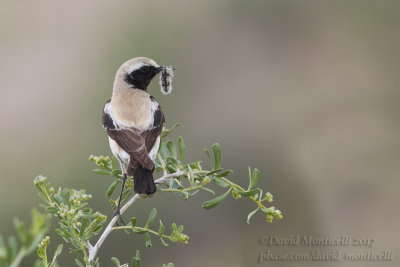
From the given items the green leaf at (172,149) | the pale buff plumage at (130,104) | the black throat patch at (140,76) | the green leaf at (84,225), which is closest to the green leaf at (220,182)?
the green leaf at (172,149)

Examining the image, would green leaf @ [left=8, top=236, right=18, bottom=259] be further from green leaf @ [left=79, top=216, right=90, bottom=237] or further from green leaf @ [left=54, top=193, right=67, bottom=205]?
green leaf @ [left=54, top=193, right=67, bottom=205]

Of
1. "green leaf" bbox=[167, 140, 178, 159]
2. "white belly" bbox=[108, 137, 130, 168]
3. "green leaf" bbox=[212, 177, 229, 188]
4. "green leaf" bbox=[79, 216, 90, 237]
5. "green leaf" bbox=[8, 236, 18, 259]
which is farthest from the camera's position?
"white belly" bbox=[108, 137, 130, 168]

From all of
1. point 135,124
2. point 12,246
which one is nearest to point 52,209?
point 12,246

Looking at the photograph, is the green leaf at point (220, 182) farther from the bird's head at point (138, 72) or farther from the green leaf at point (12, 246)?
the bird's head at point (138, 72)

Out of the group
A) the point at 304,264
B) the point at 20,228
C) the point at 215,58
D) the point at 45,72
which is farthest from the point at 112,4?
the point at 20,228

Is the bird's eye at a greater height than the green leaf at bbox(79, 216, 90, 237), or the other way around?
the green leaf at bbox(79, 216, 90, 237)

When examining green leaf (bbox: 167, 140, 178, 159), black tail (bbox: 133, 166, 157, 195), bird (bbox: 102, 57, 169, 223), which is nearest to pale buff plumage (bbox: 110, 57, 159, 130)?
bird (bbox: 102, 57, 169, 223)

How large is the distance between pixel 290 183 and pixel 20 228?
12517 mm

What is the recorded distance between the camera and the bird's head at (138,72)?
5555mm

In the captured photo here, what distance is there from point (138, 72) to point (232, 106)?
1140 cm

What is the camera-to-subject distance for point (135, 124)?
5.00 metres

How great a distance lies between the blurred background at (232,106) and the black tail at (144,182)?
5988mm

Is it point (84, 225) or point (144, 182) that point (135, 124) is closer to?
point (144, 182)

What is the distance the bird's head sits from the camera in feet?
18.2
